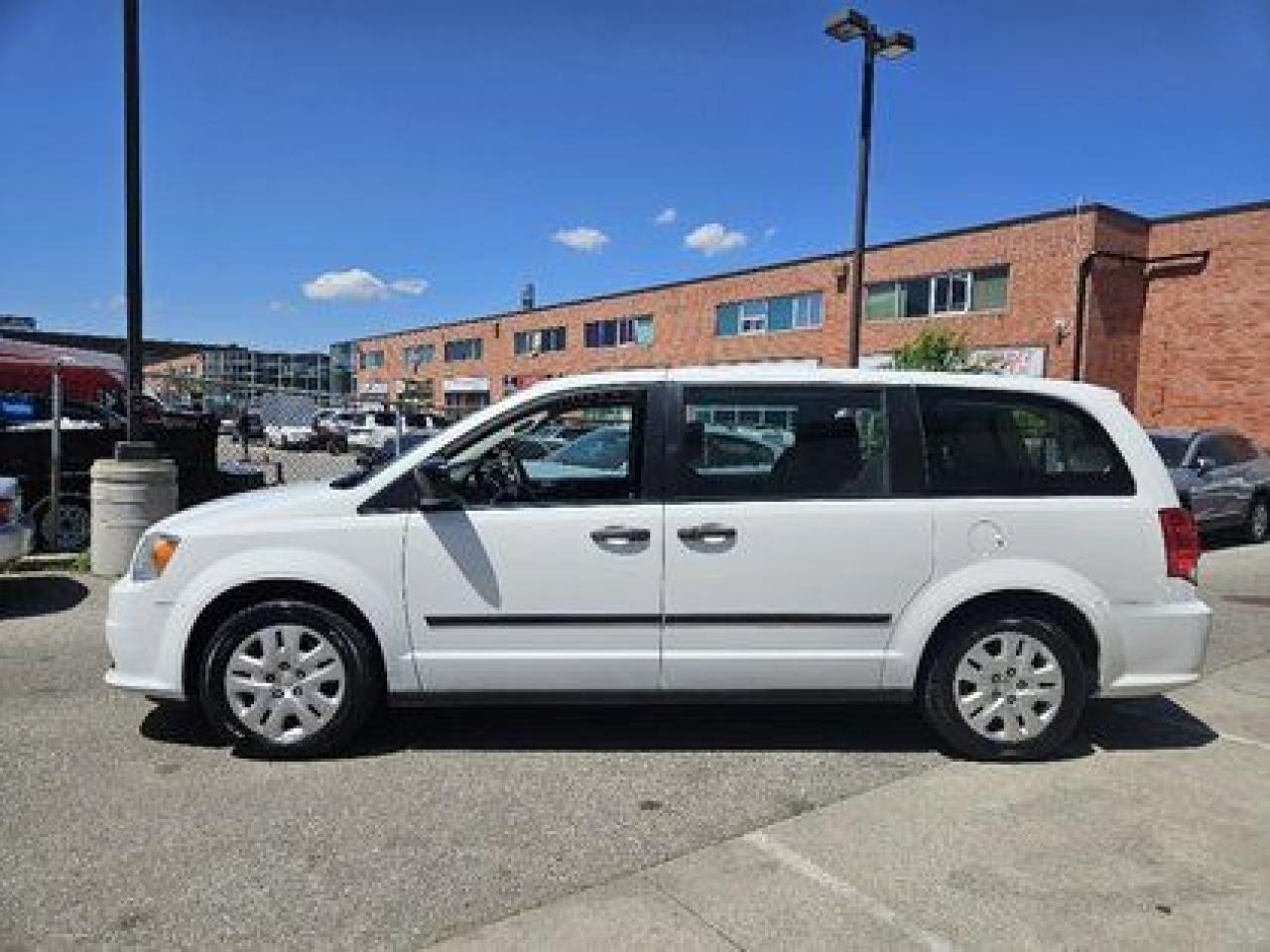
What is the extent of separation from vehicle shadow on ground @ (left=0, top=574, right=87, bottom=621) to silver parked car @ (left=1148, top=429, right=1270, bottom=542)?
11.4 metres

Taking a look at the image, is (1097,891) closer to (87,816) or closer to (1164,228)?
(87,816)

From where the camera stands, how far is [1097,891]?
3469 mm

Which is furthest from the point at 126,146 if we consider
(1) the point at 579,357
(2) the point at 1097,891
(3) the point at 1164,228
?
(1) the point at 579,357

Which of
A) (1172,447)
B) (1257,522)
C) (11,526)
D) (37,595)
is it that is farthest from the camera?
(1257,522)

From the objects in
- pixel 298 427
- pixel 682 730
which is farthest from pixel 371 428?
pixel 682 730

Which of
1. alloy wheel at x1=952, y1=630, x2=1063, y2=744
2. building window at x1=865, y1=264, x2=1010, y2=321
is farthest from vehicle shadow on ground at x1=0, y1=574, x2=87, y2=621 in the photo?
building window at x1=865, y1=264, x2=1010, y2=321

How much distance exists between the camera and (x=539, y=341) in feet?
196

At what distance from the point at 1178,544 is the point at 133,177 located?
8948mm

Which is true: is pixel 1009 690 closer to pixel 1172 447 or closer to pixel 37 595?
pixel 37 595

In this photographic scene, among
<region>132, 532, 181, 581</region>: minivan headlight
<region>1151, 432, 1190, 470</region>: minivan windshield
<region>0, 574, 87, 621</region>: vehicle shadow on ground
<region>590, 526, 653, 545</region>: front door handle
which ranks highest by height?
<region>1151, 432, 1190, 470</region>: minivan windshield

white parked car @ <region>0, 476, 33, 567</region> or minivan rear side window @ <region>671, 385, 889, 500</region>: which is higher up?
minivan rear side window @ <region>671, 385, 889, 500</region>

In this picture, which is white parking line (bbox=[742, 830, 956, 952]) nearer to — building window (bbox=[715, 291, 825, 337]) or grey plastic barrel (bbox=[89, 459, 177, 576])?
grey plastic barrel (bbox=[89, 459, 177, 576])

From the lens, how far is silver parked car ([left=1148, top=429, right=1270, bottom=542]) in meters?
12.7

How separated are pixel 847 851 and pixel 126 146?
29.2 feet
